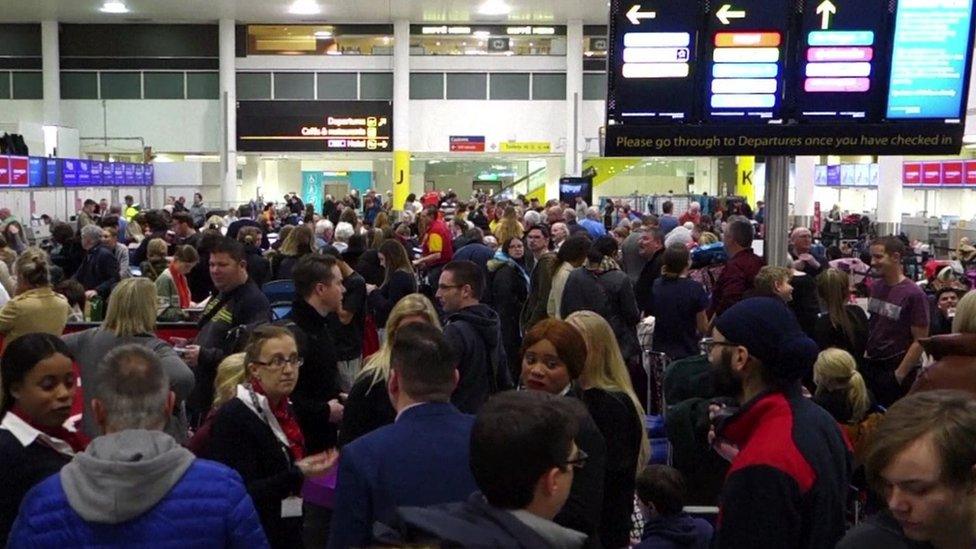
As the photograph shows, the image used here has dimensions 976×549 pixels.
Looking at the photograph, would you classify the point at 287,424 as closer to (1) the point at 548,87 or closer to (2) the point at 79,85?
(1) the point at 548,87

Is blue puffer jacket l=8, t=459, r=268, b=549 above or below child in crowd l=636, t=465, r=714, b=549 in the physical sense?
above

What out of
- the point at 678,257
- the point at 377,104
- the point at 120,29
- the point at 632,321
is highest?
the point at 120,29

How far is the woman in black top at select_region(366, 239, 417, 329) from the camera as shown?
8.00m

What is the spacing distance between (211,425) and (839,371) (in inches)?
122

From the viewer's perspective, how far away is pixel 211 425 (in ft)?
12.0

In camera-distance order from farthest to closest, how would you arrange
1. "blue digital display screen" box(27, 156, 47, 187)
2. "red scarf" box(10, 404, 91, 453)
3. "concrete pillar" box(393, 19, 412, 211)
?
"concrete pillar" box(393, 19, 412, 211) < "blue digital display screen" box(27, 156, 47, 187) < "red scarf" box(10, 404, 91, 453)

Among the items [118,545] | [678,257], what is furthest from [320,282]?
[678,257]

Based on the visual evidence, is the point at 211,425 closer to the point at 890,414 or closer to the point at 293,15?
the point at 890,414

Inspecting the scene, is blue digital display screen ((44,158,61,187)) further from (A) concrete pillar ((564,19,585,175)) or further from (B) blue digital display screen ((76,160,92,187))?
(A) concrete pillar ((564,19,585,175))

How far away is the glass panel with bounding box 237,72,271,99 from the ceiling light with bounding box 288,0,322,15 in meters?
2.26

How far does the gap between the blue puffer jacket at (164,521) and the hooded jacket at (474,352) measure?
2469mm

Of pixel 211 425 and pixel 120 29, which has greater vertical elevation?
pixel 120 29

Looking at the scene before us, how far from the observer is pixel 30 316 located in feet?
19.5

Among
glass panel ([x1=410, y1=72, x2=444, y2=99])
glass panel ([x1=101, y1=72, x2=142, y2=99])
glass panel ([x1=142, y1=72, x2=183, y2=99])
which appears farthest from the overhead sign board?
glass panel ([x1=101, y1=72, x2=142, y2=99])
